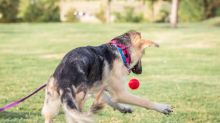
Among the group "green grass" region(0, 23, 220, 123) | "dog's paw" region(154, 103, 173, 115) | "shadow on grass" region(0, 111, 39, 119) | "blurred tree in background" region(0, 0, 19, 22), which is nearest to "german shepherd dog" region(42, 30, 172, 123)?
"dog's paw" region(154, 103, 173, 115)

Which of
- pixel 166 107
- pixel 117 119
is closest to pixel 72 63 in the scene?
pixel 166 107

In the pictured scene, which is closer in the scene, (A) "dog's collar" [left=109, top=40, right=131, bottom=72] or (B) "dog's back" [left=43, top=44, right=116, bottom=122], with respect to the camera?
(B) "dog's back" [left=43, top=44, right=116, bottom=122]

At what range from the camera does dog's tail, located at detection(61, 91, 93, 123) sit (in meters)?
5.96

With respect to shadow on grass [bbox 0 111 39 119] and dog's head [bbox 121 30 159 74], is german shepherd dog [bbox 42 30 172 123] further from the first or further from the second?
shadow on grass [bbox 0 111 39 119]

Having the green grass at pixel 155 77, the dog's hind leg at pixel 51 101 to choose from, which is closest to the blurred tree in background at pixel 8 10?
the green grass at pixel 155 77

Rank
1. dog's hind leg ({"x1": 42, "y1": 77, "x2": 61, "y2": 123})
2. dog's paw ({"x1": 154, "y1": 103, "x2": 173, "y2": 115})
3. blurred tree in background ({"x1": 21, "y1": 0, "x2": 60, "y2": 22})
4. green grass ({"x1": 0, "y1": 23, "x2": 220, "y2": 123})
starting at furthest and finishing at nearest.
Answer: blurred tree in background ({"x1": 21, "y1": 0, "x2": 60, "y2": 22}), green grass ({"x1": 0, "y1": 23, "x2": 220, "y2": 123}), dog's paw ({"x1": 154, "y1": 103, "x2": 173, "y2": 115}), dog's hind leg ({"x1": 42, "y1": 77, "x2": 61, "y2": 123})

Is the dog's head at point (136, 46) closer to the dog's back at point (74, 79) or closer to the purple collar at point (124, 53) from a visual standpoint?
the purple collar at point (124, 53)

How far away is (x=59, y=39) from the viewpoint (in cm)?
2936

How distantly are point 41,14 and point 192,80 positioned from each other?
45115 mm

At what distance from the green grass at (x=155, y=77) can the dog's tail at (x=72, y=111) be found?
76.3 inches

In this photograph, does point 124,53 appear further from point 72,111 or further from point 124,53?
point 72,111

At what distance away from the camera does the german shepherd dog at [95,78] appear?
20.4 ft

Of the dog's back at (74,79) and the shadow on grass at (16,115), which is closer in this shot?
the dog's back at (74,79)

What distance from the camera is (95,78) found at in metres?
6.73
